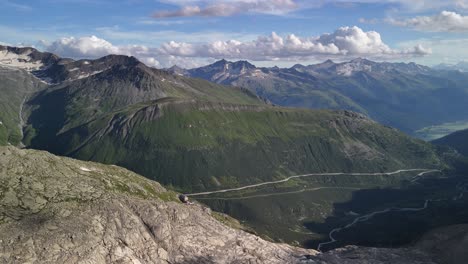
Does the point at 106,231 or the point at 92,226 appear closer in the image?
the point at 92,226

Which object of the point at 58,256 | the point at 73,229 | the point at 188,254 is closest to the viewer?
the point at 58,256

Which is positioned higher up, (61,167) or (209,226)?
(61,167)

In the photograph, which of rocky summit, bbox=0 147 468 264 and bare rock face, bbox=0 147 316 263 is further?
rocky summit, bbox=0 147 468 264

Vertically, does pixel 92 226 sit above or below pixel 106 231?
A: above

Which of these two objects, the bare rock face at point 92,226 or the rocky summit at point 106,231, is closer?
the bare rock face at point 92,226

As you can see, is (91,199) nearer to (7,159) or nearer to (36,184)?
(36,184)

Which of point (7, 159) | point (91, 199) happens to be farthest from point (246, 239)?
point (7, 159)

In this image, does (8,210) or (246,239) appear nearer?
(8,210)

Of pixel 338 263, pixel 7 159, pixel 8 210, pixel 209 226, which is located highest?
pixel 7 159
